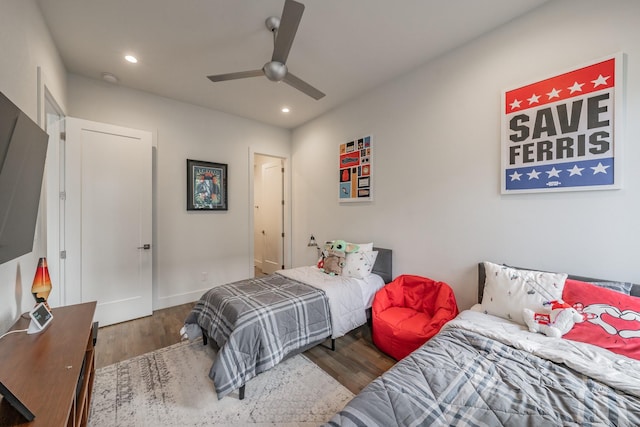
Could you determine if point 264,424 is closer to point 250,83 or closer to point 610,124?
point 610,124

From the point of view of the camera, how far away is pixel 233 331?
179 cm

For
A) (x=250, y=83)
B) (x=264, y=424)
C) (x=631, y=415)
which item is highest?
(x=250, y=83)

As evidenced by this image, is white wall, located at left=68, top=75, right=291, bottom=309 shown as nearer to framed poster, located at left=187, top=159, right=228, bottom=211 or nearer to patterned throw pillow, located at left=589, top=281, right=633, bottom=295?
framed poster, located at left=187, top=159, right=228, bottom=211

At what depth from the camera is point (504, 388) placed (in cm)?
106

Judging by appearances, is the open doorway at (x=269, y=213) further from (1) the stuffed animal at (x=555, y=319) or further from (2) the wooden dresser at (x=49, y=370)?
(1) the stuffed animal at (x=555, y=319)

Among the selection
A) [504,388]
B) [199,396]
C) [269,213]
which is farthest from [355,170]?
[199,396]

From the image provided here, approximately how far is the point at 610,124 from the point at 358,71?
6.93ft

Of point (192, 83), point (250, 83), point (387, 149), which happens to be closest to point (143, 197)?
point (192, 83)

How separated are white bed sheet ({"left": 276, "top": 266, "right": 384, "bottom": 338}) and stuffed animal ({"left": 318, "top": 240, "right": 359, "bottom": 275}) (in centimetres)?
10

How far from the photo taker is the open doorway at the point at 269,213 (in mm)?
4711

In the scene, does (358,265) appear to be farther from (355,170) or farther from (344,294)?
(355,170)

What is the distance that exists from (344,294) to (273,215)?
2782mm

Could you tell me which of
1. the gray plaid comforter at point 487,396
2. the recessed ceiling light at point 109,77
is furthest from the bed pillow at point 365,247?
the recessed ceiling light at point 109,77

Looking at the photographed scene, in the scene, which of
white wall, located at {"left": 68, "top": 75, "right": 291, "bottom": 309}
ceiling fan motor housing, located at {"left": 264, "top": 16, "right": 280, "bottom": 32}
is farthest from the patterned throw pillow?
white wall, located at {"left": 68, "top": 75, "right": 291, "bottom": 309}
